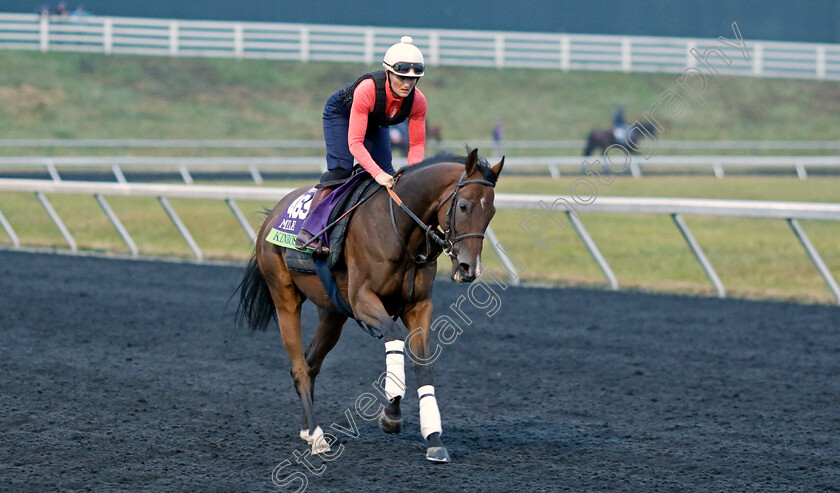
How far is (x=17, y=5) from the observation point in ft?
139

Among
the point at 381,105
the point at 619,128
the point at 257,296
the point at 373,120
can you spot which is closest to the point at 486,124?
the point at 619,128

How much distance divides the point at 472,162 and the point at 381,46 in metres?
32.9

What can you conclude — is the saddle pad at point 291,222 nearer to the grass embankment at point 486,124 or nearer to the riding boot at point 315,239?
the riding boot at point 315,239

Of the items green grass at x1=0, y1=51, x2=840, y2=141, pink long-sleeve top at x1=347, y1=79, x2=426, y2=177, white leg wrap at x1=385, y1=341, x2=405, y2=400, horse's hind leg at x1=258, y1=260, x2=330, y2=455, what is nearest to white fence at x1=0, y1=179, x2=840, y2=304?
Answer: horse's hind leg at x1=258, y1=260, x2=330, y2=455

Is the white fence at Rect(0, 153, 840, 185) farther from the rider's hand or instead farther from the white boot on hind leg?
the white boot on hind leg

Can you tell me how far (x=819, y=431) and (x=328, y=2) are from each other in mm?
39593

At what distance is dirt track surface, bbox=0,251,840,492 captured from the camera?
4879 mm

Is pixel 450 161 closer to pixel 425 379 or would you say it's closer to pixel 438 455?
pixel 425 379

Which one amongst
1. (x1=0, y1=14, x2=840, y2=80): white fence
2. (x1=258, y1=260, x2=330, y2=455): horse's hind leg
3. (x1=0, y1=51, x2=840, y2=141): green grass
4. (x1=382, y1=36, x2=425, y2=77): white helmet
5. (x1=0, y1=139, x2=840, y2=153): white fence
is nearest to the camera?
(x1=382, y1=36, x2=425, y2=77): white helmet

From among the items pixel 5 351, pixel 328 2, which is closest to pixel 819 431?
pixel 5 351

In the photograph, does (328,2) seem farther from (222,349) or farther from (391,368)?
(391,368)

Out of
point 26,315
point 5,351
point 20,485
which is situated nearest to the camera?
point 20,485

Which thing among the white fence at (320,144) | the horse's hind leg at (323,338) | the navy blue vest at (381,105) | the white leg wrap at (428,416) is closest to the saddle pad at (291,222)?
the horse's hind leg at (323,338)

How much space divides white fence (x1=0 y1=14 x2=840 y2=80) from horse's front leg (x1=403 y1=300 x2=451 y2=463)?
104 feet
